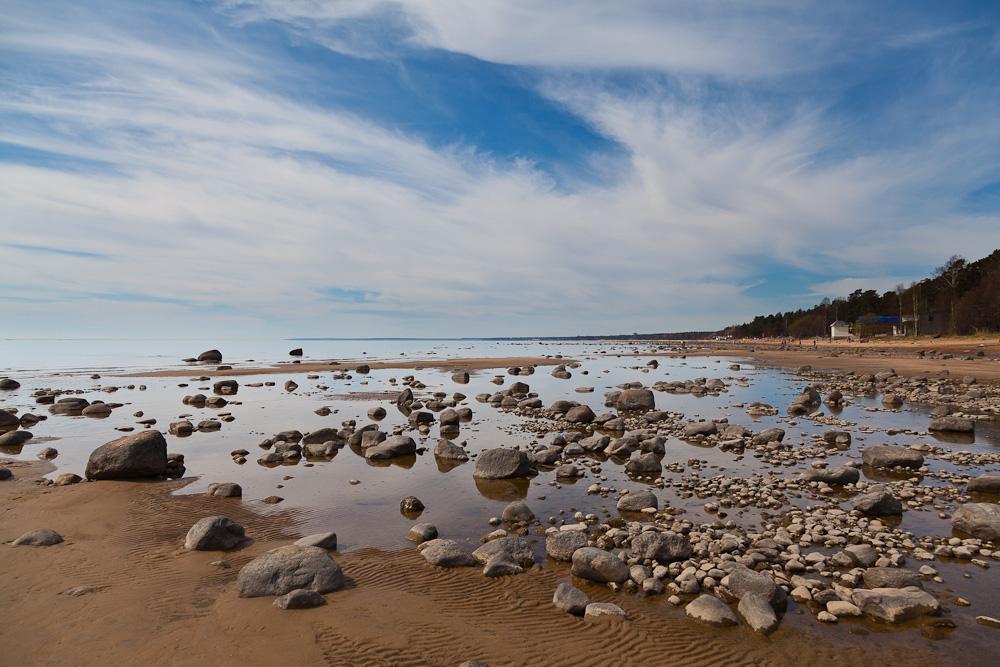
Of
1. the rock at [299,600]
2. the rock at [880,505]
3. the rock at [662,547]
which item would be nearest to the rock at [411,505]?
the rock at [299,600]

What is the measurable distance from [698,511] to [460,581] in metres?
5.78

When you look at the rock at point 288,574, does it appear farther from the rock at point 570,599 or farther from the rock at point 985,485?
the rock at point 985,485

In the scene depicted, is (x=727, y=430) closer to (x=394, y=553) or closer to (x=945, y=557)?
(x=945, y=557)

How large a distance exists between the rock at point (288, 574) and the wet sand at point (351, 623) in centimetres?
20

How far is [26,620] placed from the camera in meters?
6.27

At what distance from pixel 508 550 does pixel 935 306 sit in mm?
129685

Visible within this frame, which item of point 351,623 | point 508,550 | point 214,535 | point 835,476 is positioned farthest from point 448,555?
point 835,476

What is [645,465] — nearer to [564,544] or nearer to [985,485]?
[564,544]

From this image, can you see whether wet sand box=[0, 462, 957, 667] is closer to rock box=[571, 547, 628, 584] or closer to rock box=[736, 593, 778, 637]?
rock box=[736, 593, 778, 637]

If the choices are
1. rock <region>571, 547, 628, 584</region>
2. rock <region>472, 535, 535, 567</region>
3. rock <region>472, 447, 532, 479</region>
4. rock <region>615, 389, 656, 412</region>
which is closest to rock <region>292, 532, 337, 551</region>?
rock <region>472, 535, 535, 567</region>

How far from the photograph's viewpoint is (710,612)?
6.37 m

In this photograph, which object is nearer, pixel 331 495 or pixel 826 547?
pixel 826 547

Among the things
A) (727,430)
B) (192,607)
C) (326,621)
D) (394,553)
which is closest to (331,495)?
(394,553)

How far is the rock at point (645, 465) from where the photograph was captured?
13469 millimetres
